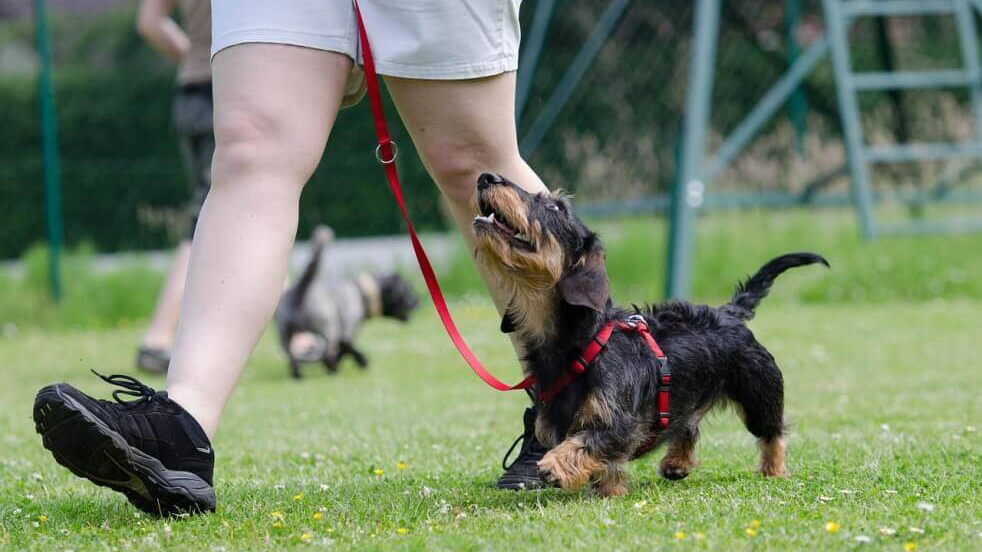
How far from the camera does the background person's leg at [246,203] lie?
126 inches

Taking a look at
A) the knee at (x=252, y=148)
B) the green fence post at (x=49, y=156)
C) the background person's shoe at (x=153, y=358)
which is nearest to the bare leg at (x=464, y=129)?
the knee at (x=252, y=148)

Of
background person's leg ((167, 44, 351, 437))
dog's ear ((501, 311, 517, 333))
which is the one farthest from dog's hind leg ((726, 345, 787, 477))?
background person's leg ((167, 44, 351, 437))

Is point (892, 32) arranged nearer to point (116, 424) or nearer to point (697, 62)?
point (697, 62)

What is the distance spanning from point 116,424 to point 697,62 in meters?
7.45

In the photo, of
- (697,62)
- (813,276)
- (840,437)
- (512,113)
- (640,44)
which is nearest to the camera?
(512,113)

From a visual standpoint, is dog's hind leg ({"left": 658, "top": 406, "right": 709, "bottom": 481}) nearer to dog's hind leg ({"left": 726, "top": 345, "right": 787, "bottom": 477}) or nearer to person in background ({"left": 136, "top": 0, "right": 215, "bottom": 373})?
dog's hind leg ({"left": 726, "top": 345, "right": 787, "bottom": 477})

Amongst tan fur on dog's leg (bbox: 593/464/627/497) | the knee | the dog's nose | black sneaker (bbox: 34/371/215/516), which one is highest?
the knee

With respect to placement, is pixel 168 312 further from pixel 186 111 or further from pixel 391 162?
pixel 391 162

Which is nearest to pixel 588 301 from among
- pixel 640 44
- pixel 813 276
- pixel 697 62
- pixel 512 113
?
pixel 512 113

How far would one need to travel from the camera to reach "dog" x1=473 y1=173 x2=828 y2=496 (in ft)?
11.1

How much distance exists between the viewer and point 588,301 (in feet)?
11.2

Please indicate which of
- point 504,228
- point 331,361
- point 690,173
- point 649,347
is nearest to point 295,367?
point 331,361

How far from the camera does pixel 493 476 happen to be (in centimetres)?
396

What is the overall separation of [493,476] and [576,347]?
0.71m
